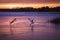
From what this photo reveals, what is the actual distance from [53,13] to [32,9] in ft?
1.33

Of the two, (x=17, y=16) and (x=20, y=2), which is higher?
(x=20, y=2)

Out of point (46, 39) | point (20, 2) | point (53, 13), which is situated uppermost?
point (20, 2)

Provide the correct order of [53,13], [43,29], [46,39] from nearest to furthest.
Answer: [46,39] < [43,29] < [53,13]

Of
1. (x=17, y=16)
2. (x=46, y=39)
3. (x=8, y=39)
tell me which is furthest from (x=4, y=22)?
(x=46, y=39)

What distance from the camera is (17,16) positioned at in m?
3.21

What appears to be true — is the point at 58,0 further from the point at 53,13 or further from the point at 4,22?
the point at 4,22

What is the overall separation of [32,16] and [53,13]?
401mm

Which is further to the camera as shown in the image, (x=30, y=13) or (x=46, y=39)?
(x=30, y=13)

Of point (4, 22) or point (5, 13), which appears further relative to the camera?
point (5, 13)

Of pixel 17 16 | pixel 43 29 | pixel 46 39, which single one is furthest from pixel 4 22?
pixel 46 39

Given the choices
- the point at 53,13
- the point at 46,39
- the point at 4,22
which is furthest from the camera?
the point at 53,13

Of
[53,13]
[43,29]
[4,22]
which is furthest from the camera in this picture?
[53,13]

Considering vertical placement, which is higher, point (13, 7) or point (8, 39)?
point (13, 7)

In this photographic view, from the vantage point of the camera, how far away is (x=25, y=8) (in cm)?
316
